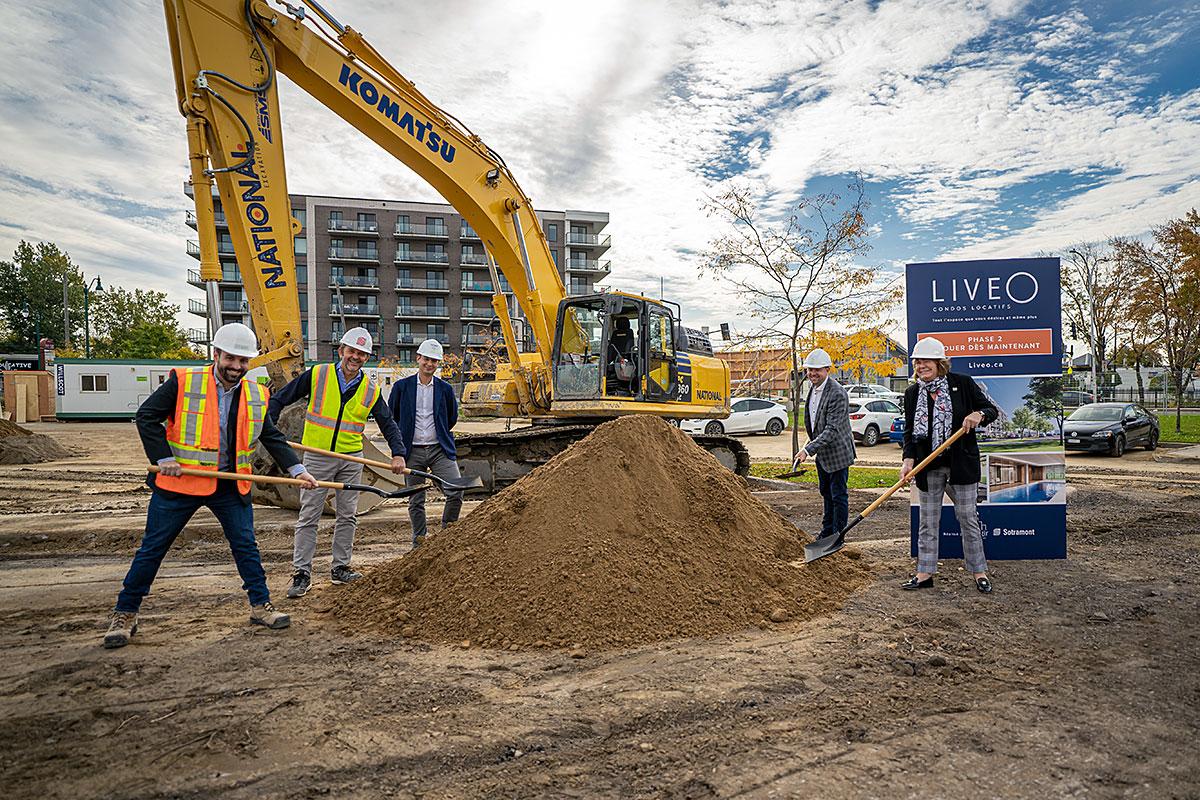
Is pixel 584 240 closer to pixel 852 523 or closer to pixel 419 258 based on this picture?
pixel 419 258

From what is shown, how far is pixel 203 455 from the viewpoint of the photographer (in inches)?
186

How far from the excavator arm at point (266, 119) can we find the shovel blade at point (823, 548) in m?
5.79

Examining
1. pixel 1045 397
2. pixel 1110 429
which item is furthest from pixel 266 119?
pixel 1110 429

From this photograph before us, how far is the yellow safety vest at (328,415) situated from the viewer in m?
5.99

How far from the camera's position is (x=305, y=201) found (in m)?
59.5

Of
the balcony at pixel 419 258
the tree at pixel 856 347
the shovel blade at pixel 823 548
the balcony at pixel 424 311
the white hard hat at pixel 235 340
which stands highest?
the balcony at pixel 419 258

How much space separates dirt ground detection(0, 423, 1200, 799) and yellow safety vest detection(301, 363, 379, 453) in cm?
128

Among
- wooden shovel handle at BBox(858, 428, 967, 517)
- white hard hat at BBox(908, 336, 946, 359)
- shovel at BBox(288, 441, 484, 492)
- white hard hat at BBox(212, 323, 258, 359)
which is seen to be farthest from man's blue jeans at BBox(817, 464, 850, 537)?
white hard hat at BBox(212, 323, 258, 359)

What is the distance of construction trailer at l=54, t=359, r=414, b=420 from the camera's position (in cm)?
3278

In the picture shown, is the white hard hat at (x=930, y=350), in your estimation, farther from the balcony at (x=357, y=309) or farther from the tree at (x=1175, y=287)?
the balcony at (x=357, y=309)

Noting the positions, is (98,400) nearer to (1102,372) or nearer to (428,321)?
(428,321)

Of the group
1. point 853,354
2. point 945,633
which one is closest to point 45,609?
point 945,633

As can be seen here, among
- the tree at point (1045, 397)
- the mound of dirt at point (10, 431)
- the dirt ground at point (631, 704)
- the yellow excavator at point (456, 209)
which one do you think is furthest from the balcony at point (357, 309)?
the tree at point (1045, 397)

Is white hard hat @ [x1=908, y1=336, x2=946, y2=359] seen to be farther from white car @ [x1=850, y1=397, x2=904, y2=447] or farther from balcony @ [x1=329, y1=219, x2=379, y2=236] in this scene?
balcony @ [x1=329, y1=219, x2=379, y2=236]
